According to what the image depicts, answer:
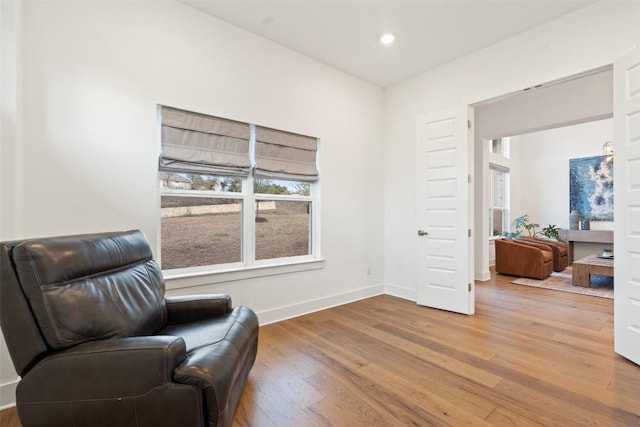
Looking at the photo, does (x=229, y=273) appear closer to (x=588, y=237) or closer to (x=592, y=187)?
(x=588, y=237)

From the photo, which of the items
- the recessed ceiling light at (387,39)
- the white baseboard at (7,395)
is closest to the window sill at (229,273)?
the white baseboard at (7,395)

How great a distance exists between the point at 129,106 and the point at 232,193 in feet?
3.62

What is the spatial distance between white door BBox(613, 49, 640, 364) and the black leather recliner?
9.49 feet

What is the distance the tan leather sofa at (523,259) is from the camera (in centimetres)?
517

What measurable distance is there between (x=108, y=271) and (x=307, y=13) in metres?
2.65

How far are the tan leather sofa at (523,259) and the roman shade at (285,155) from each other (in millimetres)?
4139

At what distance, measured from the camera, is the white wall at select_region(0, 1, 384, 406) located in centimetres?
202

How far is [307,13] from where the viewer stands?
2.78 meters

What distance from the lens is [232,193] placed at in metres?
3.03

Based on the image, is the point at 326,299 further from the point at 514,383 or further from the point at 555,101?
the point at 555,101

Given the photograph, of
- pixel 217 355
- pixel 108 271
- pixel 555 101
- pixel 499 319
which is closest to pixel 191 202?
pixel 108 271

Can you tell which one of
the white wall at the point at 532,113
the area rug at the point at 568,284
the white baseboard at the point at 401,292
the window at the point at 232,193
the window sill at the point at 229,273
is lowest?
the area rug at the point at 568,284

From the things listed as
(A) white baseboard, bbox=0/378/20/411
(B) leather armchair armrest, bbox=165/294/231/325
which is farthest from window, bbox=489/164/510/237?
(A) white baseboard, bbox=0/378/20/411

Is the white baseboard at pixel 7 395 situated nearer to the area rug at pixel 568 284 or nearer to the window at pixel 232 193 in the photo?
the window at pixel 232 193
